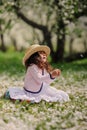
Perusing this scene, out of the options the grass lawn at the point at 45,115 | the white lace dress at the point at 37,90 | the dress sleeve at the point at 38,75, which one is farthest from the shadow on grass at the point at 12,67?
the dress sleeve at the point at 38,75

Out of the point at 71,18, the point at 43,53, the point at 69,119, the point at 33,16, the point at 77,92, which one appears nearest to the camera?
the point at 69,119

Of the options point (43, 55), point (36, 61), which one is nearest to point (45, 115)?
point (36, 61)

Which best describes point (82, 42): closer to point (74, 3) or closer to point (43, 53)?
point (74, 3)

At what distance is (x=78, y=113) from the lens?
12.5m

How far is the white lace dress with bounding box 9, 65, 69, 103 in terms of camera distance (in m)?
13.9

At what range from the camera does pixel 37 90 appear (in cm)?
1413

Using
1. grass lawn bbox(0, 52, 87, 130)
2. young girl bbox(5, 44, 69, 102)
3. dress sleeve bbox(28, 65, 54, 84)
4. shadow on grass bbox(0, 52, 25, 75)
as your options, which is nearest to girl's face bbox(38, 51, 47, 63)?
young girl bbox(5, 44, 69, 102)

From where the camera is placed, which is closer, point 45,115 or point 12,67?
point 45,115

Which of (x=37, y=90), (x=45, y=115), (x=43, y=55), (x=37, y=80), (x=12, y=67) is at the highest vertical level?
(x=43, y=55)

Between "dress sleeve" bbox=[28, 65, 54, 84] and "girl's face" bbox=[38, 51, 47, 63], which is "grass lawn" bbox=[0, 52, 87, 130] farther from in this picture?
"girl's face" bbox=[38, 51, 47, 63]

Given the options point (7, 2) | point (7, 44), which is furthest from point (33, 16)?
point (7, 2)

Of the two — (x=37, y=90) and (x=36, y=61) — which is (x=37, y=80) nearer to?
(x=37, y=90)

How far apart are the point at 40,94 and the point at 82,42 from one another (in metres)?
42.8

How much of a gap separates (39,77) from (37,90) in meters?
0.49
